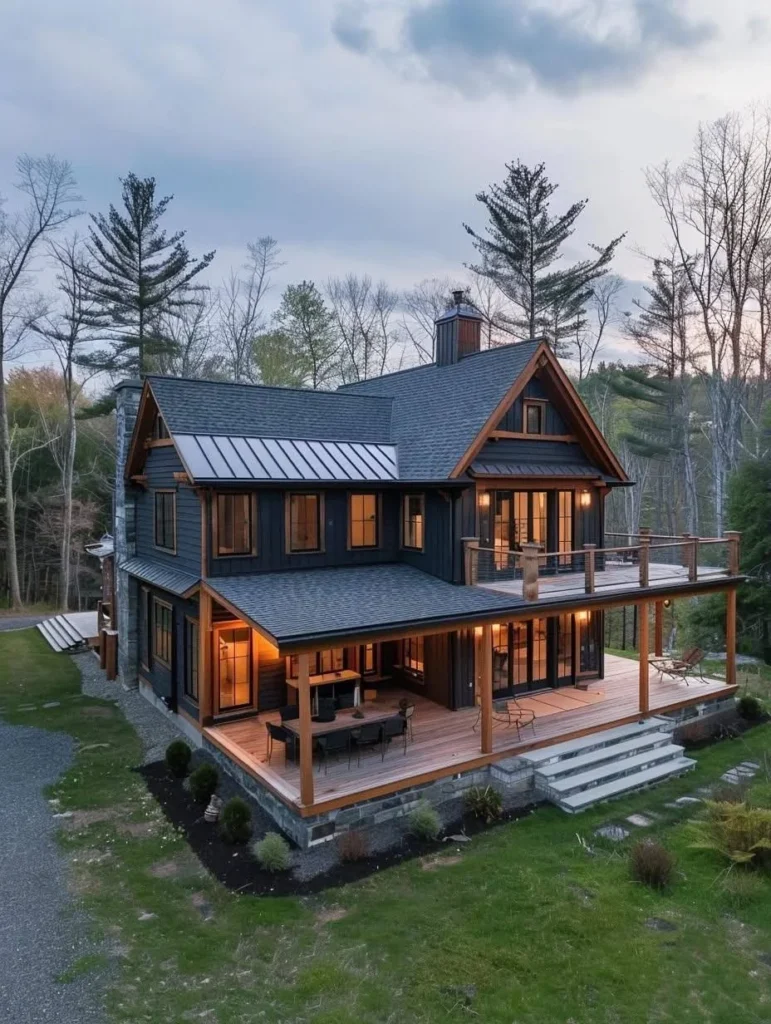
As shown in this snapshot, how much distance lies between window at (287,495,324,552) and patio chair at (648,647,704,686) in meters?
8.55

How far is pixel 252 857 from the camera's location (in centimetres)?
833

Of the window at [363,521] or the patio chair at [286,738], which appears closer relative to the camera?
the patio chair at [286,738]

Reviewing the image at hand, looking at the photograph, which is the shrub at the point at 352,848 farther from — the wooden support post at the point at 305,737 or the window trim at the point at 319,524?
the window trim at the point at 319,524

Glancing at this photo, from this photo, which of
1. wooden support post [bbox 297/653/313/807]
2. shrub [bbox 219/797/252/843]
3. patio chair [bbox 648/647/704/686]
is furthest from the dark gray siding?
patio chair [bbox 648/647/704/686]

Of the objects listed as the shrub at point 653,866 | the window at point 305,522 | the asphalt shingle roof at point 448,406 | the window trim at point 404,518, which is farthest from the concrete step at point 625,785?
the window at point 305,522

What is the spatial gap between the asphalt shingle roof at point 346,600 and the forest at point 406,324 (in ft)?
40.2

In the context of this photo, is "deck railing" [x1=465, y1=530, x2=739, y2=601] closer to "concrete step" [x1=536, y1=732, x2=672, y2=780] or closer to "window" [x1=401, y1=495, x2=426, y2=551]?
"window" [x1=401, y1=495, x2=426, y2=551]

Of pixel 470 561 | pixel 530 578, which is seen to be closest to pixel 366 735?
pixel 530 578

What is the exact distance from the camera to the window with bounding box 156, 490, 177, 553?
44.5ft

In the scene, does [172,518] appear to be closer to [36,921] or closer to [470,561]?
[470,561]

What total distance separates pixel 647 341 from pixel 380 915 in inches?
974

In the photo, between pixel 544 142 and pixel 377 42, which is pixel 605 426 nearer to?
pixel 544 142

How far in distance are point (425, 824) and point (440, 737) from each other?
7.87 feet

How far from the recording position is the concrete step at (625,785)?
387 inches
